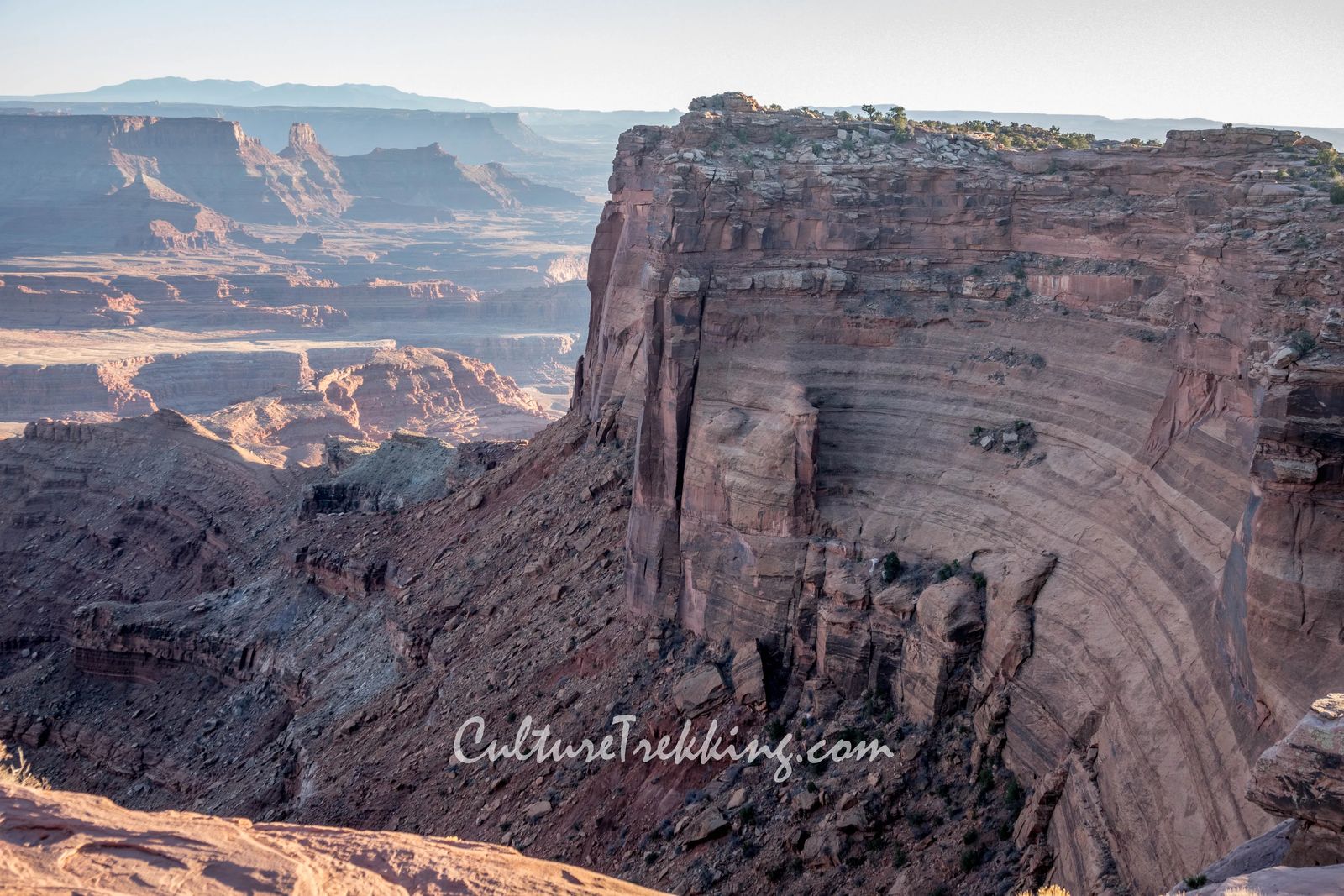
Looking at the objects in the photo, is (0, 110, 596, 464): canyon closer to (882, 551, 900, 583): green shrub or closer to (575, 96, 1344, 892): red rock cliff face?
(575, 96, 1344, 892): red rock cliff face

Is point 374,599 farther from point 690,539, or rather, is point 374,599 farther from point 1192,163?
point 1192,163

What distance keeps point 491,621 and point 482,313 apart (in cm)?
14642

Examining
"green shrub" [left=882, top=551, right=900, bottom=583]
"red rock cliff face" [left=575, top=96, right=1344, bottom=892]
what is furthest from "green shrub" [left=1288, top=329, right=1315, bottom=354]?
"green shrub" [left=882, top=551, right=900, bottom=583]

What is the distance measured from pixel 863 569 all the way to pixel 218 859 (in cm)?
1978

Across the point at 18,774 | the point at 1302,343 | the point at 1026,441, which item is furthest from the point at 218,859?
the point at 1026,441

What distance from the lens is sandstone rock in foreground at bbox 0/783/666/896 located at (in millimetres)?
13727

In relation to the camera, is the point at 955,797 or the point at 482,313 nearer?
the point at 955,797

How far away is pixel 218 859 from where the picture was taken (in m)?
14.6

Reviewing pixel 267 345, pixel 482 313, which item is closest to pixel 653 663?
pixel 267 345

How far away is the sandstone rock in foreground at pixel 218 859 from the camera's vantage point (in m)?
13.7

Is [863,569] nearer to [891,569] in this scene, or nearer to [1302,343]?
[891,569]

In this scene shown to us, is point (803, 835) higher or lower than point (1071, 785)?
lower

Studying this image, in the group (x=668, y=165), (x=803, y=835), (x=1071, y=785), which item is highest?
(x=668, y=165)

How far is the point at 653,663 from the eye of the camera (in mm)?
35500
